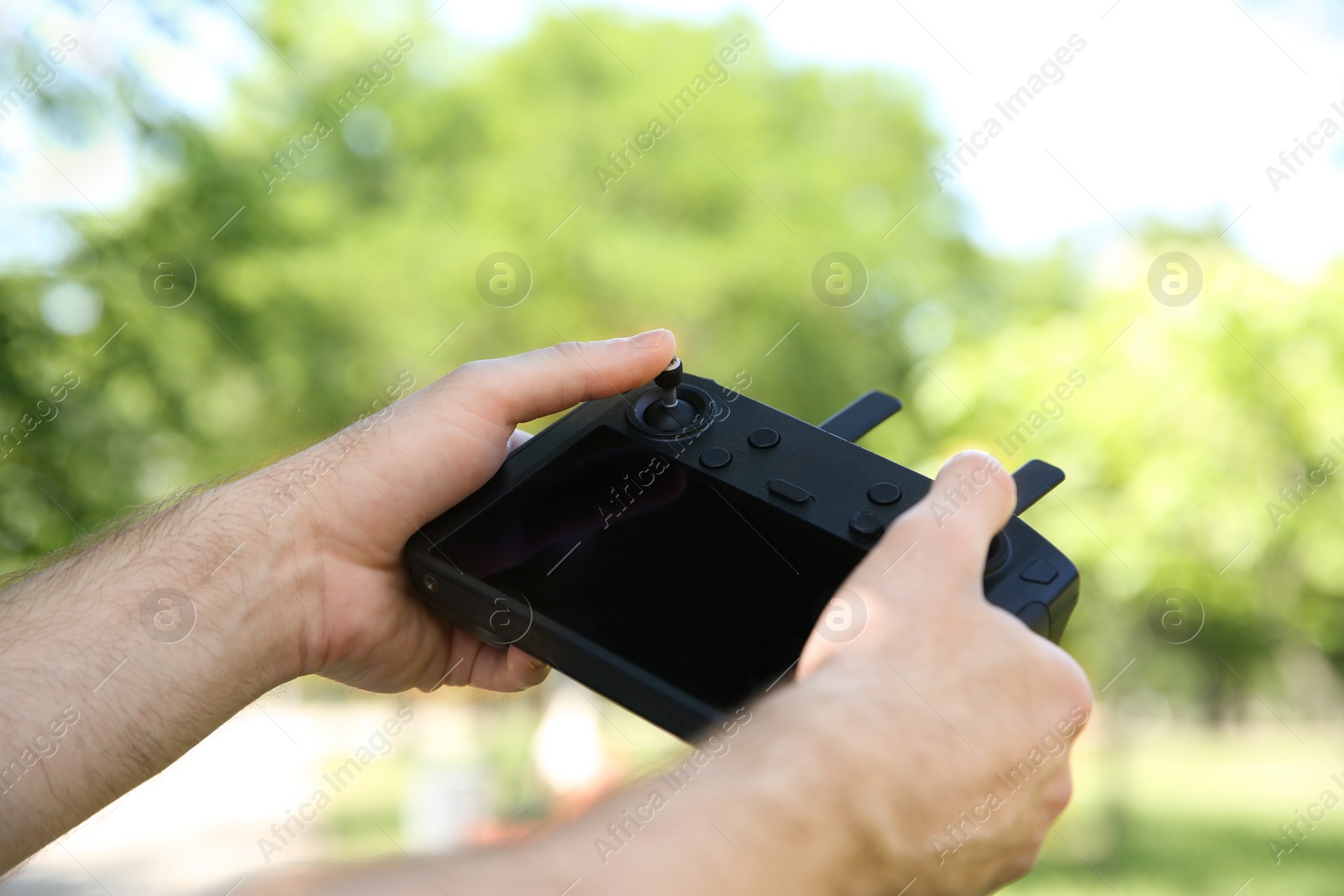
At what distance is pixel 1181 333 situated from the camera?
24.2ft

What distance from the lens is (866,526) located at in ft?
5.66

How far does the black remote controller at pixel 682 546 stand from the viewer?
1599 mm

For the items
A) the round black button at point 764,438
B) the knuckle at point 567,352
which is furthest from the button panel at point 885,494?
the knuckle at point 567,352

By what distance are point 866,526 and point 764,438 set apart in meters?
0.30

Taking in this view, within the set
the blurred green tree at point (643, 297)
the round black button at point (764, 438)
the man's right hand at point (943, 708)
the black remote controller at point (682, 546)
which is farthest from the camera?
the blurred green tree at point (643, 297)

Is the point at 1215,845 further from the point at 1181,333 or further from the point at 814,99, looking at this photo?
the point at 814,99

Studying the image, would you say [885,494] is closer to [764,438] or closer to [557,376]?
[764,438]

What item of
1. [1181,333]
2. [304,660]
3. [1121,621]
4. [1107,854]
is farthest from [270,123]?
[1121,621]

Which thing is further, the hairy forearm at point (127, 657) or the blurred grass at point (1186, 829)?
the blurred grass at point (1186, 829)

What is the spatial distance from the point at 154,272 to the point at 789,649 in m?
4.39

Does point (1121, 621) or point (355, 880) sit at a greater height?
point (355, 880)

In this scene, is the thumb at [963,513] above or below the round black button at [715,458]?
above

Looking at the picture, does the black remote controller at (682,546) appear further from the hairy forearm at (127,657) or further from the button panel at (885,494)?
the hairy forearm at (127,657)

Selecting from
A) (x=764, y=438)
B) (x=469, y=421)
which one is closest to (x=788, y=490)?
(x=764, y=438)
